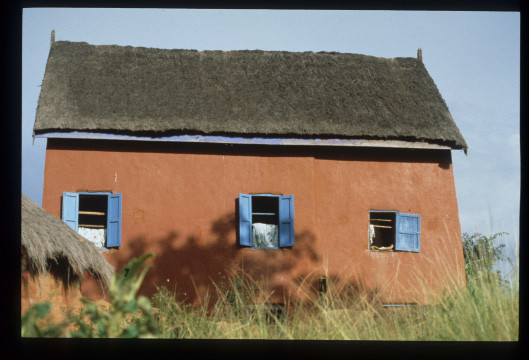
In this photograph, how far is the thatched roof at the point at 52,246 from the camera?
5.24 m

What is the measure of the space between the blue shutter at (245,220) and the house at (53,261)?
2.44 m

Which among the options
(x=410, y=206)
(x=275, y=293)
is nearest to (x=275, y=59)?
(x=410, y=206)

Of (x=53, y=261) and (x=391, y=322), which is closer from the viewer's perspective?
(x=391, y=322)

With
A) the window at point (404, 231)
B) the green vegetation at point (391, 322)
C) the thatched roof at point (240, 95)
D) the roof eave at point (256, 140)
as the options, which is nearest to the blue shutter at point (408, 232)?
the window at point (404, 231)

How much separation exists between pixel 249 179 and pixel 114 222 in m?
1.92

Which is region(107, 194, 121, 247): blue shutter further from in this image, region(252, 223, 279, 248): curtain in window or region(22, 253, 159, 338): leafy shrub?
region(22, 253, 159, 338): leafy shrub

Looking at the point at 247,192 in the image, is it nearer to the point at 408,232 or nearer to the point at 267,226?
the point at 267,226

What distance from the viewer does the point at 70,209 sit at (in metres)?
8.17

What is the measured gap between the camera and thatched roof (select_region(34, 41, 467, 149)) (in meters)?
8.64

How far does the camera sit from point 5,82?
321 cm

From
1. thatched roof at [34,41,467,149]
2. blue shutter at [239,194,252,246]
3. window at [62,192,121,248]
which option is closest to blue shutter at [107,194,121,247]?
window at [62,192,121,248]

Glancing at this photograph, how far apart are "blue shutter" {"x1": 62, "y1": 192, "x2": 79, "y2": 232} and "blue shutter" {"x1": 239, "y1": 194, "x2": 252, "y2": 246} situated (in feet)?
7.06

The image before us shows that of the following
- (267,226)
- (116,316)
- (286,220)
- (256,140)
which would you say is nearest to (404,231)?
(286,220)

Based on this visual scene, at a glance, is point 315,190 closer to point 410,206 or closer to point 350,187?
point 350,187
